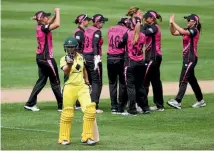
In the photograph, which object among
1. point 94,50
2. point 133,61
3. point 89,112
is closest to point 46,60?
point 94,50

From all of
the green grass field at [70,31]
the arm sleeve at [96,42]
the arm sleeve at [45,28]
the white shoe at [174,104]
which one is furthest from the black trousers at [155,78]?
the green grass field at [70,31]

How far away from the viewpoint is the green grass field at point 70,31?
24.6 metres

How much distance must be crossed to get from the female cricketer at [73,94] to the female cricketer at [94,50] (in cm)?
381

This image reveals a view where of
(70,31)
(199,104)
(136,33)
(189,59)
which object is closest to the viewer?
(136,33)

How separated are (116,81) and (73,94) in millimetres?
4223

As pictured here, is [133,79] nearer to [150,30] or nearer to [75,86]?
[150,30]

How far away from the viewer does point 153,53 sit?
18188 millimetres

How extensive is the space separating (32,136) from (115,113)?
353cm

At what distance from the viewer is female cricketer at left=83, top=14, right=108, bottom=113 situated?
1795cm

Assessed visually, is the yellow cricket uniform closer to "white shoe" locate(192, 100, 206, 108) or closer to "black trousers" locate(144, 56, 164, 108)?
"black trousers" locate(144, 56, 164, 108)

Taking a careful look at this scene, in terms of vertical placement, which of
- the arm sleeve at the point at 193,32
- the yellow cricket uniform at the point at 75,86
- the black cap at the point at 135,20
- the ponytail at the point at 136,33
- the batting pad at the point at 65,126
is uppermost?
the black cap at the point at 135,20

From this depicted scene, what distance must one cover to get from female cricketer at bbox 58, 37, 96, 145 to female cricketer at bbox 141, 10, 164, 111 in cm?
406

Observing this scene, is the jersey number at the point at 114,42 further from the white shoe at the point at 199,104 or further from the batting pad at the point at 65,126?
the batting pad at the point at 65,126

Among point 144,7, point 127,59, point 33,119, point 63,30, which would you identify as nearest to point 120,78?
point 127,59
